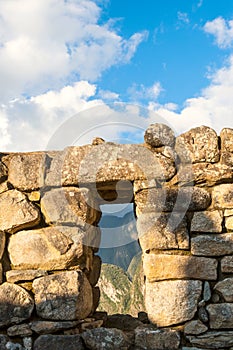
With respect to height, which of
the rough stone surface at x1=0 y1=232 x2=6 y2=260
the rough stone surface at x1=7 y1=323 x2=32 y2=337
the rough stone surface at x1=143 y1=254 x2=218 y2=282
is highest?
the rough stone surface at x1=0 y1=232 x2=6 y2=260

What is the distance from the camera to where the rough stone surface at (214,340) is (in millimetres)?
3553

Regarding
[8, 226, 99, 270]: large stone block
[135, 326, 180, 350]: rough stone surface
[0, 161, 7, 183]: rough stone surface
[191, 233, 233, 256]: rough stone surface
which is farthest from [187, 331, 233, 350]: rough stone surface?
[0, 161, 7, 183]: rough stone surface

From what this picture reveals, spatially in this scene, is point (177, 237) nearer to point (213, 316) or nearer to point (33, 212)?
point (213, 316)

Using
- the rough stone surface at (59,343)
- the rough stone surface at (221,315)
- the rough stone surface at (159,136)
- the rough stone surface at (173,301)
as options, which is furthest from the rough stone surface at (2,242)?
the rough stone surface at (221,315)

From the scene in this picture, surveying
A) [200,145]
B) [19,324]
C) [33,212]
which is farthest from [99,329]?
[200,145]

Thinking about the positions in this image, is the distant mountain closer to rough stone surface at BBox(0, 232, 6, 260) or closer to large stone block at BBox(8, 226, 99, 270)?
large stone block at BBox(8, 226, 99, 270)

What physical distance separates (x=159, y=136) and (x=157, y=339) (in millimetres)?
1817

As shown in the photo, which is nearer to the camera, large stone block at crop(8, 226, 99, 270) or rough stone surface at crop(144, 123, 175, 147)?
large stone block at crop(8, 226, 99, 270)

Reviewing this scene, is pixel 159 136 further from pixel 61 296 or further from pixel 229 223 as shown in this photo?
pixel 61 296

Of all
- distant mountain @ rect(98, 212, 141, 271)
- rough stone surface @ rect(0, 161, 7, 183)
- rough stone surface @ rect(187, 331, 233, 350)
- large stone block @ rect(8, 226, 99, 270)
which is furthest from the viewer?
distant mountain @ rect(98, 212, 141, 271)

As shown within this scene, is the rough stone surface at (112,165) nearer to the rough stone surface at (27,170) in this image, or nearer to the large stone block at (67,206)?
the large stone block at (67,206)

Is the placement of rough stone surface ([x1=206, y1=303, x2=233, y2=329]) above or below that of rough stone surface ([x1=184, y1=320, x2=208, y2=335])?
above

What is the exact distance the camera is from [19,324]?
3793 mm

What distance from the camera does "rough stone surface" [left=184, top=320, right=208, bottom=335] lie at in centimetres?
360
